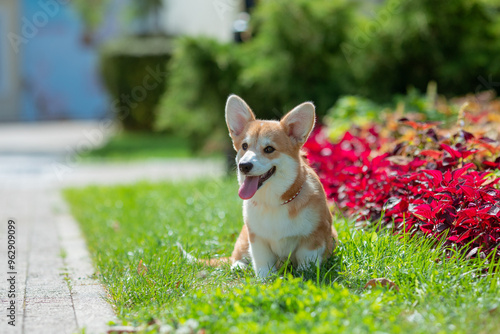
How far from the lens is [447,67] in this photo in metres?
8.05

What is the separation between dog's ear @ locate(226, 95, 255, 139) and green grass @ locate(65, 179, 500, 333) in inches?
36.3

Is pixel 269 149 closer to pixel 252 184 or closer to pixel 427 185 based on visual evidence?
pixel 252 184

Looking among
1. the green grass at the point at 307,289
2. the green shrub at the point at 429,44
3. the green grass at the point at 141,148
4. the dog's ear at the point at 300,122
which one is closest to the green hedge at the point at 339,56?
the green shrub at the point at 429,44

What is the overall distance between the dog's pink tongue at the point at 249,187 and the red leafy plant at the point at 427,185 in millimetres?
1059

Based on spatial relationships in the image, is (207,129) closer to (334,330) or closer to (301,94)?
(301,94)

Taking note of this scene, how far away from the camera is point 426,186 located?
4.29 meters

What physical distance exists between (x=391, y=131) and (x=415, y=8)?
106 inches

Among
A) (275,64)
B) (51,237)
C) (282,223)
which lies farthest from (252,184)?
(275,64)

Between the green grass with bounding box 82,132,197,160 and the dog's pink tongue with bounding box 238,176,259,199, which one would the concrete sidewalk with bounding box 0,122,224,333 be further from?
the dog's pink tongue with bounding box 238,176,259,199

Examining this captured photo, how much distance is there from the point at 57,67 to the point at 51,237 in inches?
831

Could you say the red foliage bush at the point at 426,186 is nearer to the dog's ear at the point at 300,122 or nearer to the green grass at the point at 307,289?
the green grass at the point at 307,289

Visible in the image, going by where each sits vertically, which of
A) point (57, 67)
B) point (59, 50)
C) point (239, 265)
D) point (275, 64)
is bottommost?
point (57, 67)

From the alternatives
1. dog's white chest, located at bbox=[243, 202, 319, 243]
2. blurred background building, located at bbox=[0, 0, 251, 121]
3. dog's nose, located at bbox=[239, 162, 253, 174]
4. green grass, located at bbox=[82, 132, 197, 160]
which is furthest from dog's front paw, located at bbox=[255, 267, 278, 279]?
blurred background building, located at bbox=[0, 0, 251, 121]

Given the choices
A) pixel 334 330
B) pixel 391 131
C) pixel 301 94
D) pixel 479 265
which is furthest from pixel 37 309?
pixel 301 94
